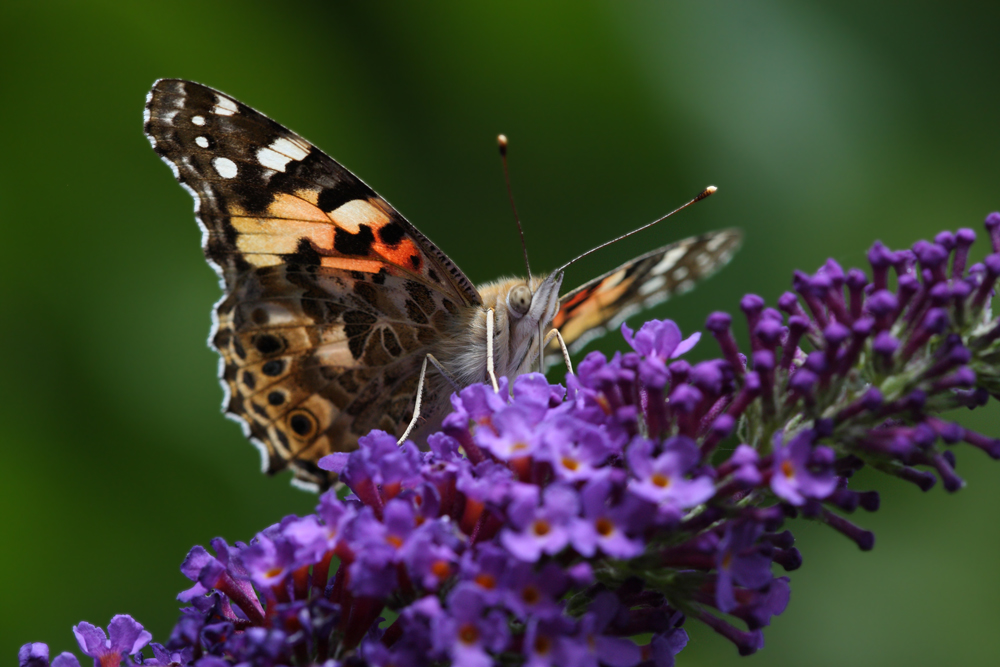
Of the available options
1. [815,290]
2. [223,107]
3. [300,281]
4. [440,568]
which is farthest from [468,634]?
[223,107]

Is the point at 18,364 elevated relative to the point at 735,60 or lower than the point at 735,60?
elevated

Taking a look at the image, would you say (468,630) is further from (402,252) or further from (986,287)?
(402,252)

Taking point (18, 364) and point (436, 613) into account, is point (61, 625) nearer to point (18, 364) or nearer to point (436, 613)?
point (18, 364)

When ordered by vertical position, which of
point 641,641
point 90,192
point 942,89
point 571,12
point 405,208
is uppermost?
point 90,192

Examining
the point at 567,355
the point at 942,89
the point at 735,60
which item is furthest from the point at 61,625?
the point at 942,89

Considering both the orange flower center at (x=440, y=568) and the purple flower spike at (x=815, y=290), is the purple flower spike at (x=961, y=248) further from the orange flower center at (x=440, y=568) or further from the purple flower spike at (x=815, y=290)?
the orange flower center at (x=440, y=568)

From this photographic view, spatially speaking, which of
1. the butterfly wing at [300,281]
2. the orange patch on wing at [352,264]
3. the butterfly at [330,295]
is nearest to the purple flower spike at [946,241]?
the butterfly at [330,295]
